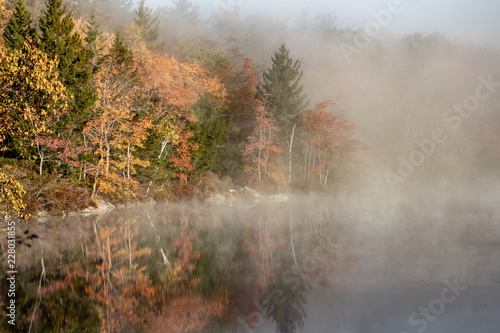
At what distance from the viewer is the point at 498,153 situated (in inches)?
2788

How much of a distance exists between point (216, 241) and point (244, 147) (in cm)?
2952

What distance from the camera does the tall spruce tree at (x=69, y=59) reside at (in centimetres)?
2630

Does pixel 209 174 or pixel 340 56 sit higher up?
pixel 340 56

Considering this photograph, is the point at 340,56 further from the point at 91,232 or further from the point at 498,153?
the point at 91,232

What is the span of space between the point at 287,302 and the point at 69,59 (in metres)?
23.3

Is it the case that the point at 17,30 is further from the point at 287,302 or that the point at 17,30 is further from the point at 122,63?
the point at 287,302

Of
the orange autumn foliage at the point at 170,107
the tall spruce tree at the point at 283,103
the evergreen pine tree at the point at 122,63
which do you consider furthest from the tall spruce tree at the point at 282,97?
the evergreen pine tree at the point at 122,63

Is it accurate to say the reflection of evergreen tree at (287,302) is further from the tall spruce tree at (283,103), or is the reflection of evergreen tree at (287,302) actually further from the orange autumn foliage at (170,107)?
the tall spruce tree at (283,103)

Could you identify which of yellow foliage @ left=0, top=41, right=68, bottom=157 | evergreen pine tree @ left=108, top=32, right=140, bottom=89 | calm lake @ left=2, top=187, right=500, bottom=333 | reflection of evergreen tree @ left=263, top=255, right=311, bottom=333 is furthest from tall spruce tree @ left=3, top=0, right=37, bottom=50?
reflection of evergreen tree @ left=263, top=255, right=311, bottom=333

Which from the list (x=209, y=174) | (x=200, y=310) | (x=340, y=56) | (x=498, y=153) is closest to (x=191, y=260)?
(x=200, y=310)

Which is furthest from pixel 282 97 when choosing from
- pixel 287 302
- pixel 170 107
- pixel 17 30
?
pixel 287 302

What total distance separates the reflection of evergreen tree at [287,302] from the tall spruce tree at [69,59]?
2054 centimetres

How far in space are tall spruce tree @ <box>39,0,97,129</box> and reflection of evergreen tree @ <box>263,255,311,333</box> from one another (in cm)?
2054

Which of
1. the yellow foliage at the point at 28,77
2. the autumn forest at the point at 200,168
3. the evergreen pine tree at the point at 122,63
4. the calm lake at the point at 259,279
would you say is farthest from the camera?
the evergreen pine tree at the point at 122,63
